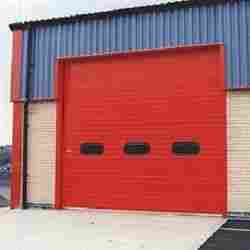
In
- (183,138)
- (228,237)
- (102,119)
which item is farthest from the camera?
(102,119)

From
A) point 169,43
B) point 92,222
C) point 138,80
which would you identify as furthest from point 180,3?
point 92,222

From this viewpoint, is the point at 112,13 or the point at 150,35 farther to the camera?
the point at 112,13

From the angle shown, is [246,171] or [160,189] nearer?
[246,171]

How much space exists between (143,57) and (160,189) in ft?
10.3

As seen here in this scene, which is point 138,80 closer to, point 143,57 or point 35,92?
point 143,57

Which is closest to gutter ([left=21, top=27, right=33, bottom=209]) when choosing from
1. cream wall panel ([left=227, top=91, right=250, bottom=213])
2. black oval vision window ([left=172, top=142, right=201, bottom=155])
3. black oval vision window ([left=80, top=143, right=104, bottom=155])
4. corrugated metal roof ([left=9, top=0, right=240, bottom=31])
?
corrugated metal roof ([left=9, top=0, right=240, bottom=31])

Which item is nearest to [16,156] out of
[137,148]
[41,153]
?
[41,153]

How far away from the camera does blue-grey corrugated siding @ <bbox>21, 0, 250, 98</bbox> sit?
11.7 m

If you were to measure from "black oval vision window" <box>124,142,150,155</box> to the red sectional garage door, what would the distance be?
24 millimetres

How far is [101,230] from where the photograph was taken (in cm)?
980

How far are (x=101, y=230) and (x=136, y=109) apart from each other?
12.3 ft

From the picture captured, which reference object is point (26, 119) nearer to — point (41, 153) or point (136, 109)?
point (41, 153)

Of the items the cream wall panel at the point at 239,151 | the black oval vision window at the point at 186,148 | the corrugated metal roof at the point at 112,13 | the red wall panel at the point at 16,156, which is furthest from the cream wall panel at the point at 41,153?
the cream wall panel at the point at 239,151

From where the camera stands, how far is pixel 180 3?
12.2 m
